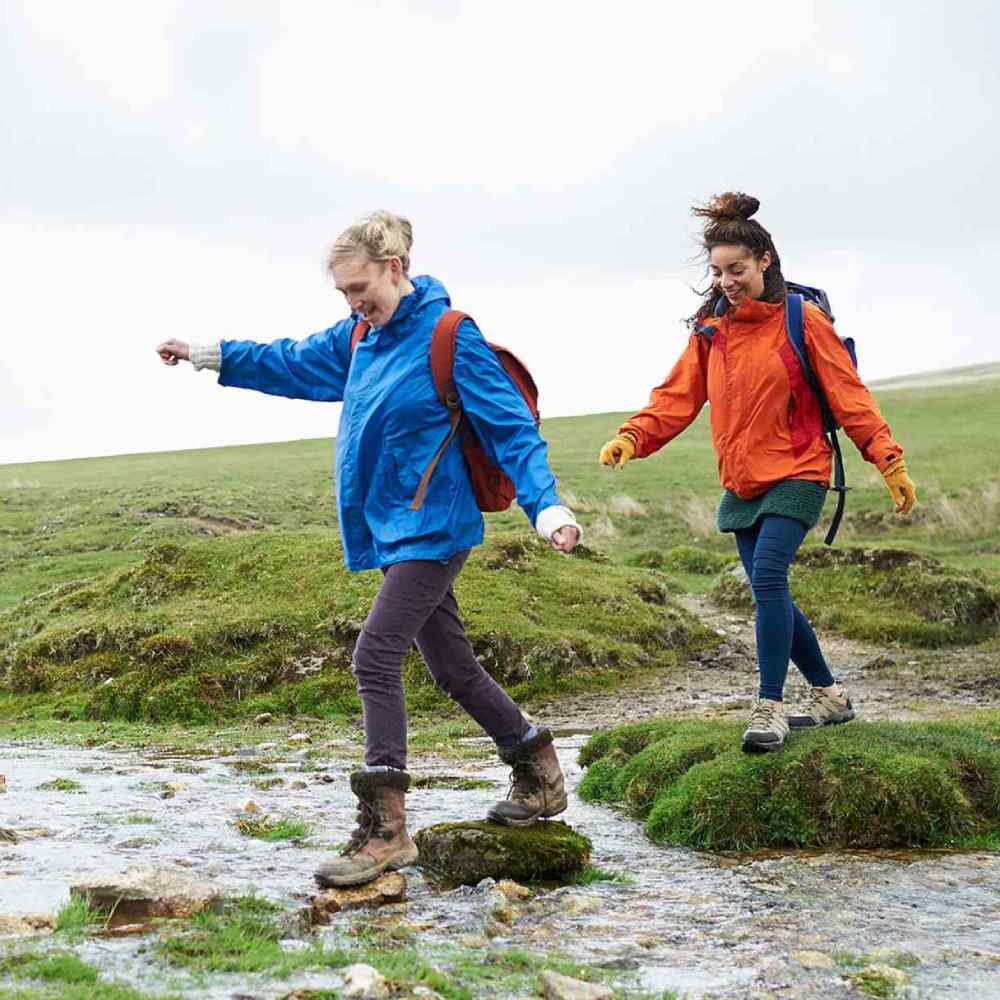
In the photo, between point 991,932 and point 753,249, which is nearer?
point 991,932

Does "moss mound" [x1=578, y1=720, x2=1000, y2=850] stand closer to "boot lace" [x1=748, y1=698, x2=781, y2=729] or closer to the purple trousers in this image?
"boot lace" [x1=748, y1=698, x2=781, y2=729]

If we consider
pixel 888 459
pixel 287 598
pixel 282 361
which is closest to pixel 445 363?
pixel 282 361

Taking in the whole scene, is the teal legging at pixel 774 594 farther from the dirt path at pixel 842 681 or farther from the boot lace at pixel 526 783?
the dirt path at pixel 842 681

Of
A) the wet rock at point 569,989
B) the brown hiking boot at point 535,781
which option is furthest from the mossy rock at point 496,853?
the wet rock at point 569,989

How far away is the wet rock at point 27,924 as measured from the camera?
17.5 ft

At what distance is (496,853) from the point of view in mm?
6594

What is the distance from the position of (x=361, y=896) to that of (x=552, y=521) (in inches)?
72.4

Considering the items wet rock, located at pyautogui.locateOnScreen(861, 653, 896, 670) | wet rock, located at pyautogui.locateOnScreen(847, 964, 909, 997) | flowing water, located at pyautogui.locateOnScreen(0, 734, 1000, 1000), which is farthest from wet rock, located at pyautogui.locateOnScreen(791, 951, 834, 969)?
wet rock, located at pyautogui.locateOnScreen(861, 653, 896, 670)

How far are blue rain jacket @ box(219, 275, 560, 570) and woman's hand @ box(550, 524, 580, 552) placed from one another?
0.84 ft

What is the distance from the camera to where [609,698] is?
1430 centimetres

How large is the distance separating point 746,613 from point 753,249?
1290 cm

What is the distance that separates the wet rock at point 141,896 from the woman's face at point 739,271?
4.58 meters

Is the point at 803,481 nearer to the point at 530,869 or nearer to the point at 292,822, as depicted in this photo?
the point at 530,869

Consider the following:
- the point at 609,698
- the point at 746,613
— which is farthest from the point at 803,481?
the point at 746,613
